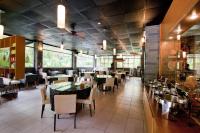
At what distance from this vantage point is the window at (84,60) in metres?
15.8

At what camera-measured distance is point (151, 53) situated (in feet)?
16.5

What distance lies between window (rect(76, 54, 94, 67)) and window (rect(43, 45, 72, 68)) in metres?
1.96

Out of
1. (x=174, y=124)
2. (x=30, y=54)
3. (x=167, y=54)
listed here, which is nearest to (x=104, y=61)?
(x=30, y=54)

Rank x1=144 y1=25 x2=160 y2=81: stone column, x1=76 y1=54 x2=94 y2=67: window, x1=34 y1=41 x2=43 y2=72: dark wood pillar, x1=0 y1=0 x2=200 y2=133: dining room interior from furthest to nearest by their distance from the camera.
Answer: x1=76 y1=54 x2=94 y2=67: window
x1=34 y1=41 x2=43 y2=72: dark wood pillar
x1=144 y1=25 x2=160 y2=81: stone column
x1=0 y1=0 x2=200 y2=133: dining room interior

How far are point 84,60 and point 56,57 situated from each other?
594cm

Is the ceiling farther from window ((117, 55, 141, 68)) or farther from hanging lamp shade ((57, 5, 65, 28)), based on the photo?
window ((117, 55, 141, 68))

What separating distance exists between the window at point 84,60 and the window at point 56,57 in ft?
6.44

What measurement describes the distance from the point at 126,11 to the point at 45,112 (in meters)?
4.02

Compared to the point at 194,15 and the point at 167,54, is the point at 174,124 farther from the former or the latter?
the point at 167,54

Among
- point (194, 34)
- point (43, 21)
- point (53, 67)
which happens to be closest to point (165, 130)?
point (194, 34)

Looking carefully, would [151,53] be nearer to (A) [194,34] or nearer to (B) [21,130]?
(A) [194,34]

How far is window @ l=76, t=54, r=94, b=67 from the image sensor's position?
1580 centimetres

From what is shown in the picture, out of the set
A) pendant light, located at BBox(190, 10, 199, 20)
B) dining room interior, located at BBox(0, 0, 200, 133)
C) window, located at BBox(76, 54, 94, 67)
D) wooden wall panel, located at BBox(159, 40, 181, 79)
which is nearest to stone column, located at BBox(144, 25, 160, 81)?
dining room interior, located at BBox(0, 0, 200, 133)

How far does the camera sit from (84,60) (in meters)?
17.5
